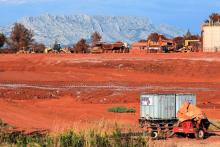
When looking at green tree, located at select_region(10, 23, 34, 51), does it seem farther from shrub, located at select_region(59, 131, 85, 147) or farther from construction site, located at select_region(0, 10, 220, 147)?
shrub, located at select_region(59, 131, 85, 147)

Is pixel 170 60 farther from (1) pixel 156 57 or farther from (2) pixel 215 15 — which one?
(2) pixel 215 15

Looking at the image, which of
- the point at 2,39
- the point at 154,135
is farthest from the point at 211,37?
the point at 154,135

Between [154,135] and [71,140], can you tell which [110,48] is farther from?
[71,140]

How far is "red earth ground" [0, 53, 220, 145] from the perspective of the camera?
28.7 metres

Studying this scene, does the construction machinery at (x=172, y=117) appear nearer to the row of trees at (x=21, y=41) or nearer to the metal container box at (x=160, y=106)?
the metal container box at (x=160, y=106)

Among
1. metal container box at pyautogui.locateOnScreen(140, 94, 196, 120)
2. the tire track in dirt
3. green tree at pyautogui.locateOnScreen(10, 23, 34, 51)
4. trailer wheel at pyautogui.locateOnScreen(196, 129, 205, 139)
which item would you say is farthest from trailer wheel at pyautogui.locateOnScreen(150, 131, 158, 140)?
green tree at pyautogui.locateOnScreen(10, 23, 34, 51)

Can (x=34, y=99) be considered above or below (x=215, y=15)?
below

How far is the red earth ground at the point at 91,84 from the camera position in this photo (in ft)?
94.1

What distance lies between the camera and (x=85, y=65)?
191 feet

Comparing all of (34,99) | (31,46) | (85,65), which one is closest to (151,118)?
(34,99)

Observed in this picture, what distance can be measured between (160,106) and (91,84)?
24252mm

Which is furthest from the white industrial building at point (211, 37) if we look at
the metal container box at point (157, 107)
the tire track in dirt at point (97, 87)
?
the metal container box at point (157, 107)

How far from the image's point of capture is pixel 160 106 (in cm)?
2222

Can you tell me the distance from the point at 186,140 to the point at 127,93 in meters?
20.0
